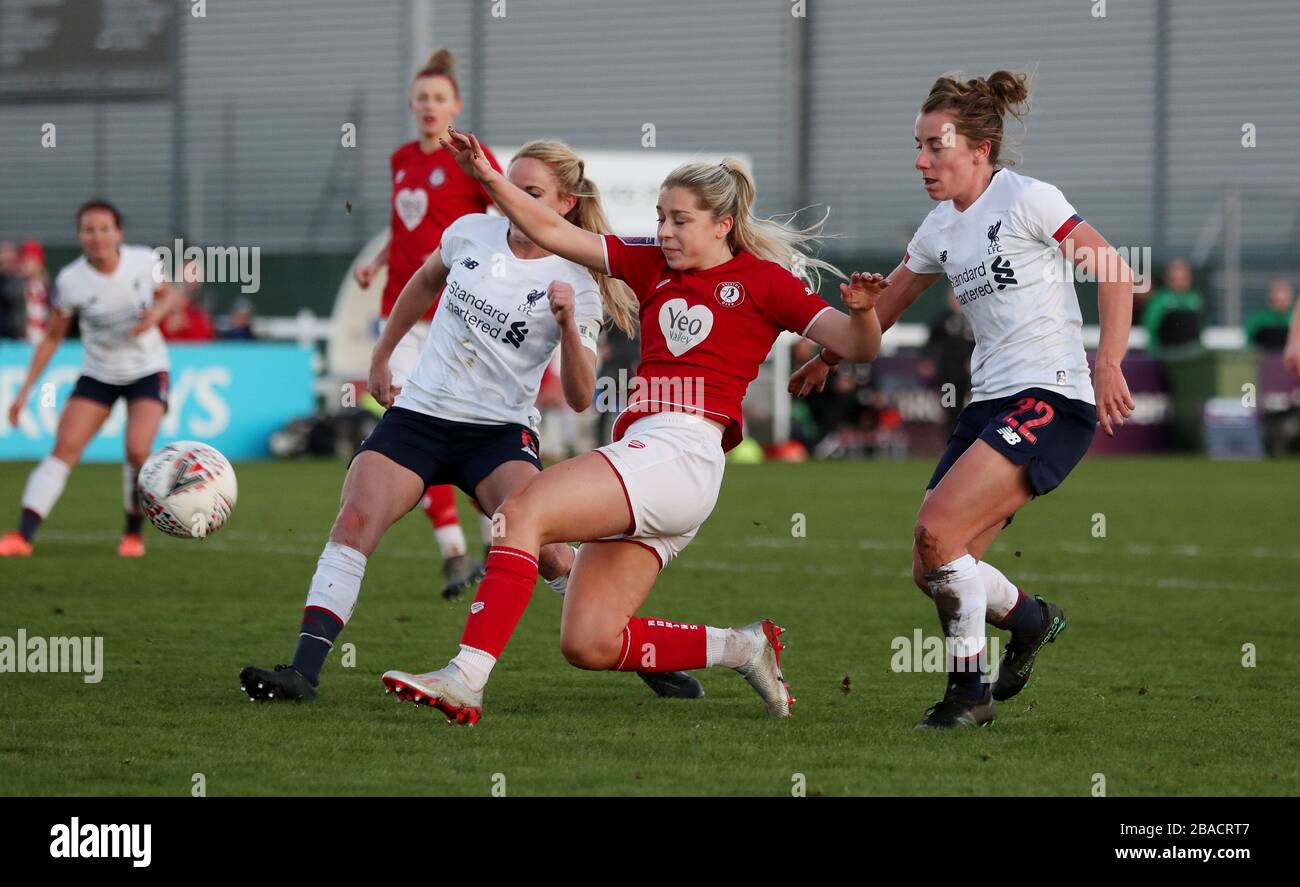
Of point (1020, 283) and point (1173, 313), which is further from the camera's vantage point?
point (1173, 313)

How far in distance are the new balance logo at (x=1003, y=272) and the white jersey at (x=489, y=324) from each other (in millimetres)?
1402

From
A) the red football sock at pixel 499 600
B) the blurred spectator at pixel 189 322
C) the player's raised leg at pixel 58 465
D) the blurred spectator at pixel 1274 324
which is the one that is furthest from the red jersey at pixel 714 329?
the blurred spectator at pixel 1274 324

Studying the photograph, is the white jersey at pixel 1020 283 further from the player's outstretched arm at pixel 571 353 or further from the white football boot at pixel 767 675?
the player's outstretched arm at pixel 571 353

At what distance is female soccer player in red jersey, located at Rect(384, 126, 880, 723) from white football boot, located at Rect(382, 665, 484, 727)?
1 cm

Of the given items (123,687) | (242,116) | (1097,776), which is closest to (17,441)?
(242,116)

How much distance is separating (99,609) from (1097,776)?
5.07 meters

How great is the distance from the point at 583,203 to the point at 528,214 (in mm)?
882

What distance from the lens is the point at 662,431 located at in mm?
5434

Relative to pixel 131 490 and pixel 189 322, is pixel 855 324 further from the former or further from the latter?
pixel 189 322

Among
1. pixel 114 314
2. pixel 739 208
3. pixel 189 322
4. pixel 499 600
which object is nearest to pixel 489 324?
pixel 739 208

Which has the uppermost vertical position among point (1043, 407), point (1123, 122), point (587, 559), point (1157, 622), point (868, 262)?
point (1123, 122)

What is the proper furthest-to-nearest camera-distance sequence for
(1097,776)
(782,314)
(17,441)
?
1. (17,441)
2. (782,314)
3. (1097,776)

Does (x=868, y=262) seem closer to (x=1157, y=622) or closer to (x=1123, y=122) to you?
(x=1123, y=122)

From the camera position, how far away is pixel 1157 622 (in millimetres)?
8219
